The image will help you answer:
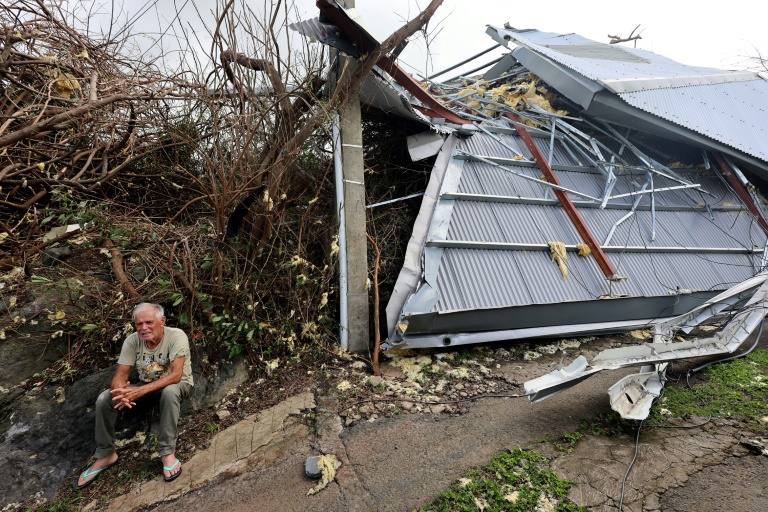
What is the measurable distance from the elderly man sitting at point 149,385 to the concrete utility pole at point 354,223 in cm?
196

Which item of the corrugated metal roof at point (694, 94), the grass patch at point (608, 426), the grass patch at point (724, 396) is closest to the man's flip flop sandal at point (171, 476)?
the grass patch at point (608, 426)

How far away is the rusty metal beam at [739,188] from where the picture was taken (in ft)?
22.5

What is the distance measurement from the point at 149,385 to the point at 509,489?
2.99 metres

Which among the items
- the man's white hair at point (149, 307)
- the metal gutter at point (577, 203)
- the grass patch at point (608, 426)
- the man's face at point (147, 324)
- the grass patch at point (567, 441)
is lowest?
the grass patch at point (567, 441)

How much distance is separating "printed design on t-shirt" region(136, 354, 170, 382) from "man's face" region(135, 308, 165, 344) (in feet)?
0.56

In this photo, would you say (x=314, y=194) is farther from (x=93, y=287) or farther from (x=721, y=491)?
(x=721, y=491)

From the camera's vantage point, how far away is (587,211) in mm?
6191

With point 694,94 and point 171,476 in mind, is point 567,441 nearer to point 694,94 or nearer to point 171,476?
point 171,476

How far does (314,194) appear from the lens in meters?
5.40

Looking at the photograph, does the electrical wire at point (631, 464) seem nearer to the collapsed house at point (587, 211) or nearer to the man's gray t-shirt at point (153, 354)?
the collapsed house at point (587, 211)

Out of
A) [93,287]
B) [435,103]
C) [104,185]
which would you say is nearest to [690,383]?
[435,103]

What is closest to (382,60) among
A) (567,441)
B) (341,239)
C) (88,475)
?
(341,239)

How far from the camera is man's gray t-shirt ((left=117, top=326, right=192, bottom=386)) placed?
136 inches

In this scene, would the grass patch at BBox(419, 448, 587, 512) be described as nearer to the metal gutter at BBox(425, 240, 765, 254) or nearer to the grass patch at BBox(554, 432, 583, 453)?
the grass patch at BBox(554, 432, 583, 453)
